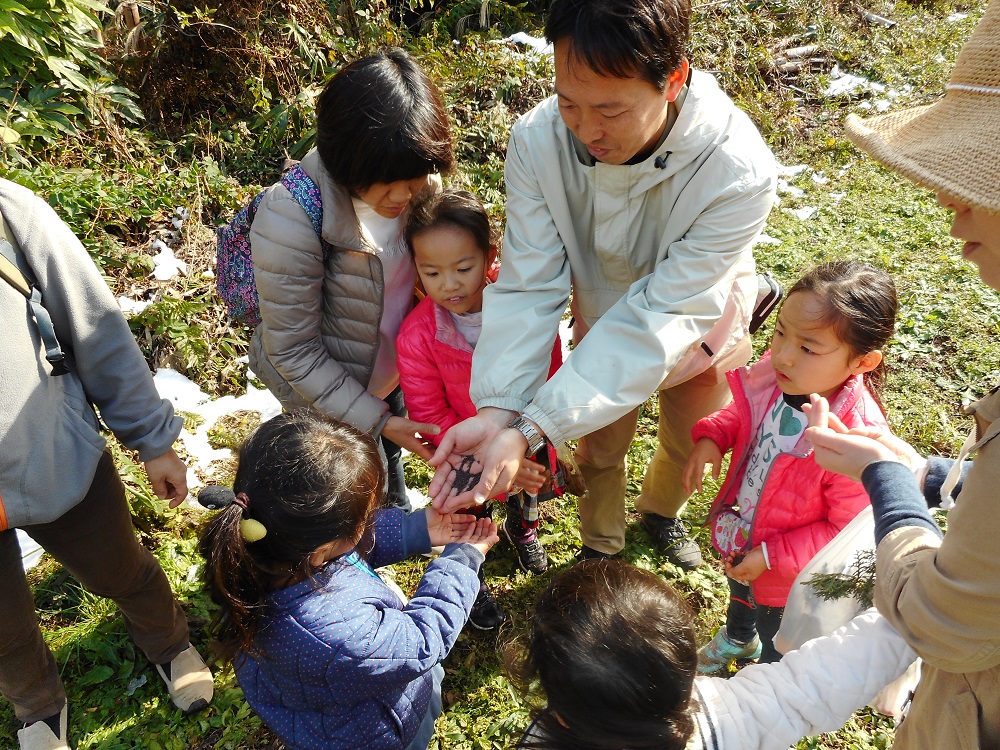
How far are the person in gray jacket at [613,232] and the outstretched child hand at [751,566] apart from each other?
0.63 meters

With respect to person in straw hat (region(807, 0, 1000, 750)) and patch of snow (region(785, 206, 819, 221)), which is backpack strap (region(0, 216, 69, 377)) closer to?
person in straw hat (region(807, 0, 1000, 750))

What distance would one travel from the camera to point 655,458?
3.17 meters

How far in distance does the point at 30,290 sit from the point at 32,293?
0.03ft

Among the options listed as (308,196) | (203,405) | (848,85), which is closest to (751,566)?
(308,196)

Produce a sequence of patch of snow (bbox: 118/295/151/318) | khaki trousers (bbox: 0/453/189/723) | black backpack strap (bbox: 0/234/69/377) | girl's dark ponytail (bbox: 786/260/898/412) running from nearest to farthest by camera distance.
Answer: black backpack strap (bbox: 0/234/69/377), girl's dark ponytail (bbox: 786/260/898/412), khaki trousers (bbox: 0/453/189/723), patch of snow (bbox: 118/295/151/318)

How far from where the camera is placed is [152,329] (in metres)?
4.14

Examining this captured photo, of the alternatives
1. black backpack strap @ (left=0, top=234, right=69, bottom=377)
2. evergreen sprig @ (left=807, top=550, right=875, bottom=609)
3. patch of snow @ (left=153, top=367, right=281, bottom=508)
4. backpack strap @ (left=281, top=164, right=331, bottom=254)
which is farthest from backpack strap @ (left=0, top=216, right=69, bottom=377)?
evergreen sprig @ (left=807, top=550, right=875, bottom=609)

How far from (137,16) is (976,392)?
6.21m

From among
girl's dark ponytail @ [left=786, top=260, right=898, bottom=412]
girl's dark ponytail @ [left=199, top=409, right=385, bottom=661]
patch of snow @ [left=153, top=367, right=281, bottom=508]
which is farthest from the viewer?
patch of snow @ [left=153, top=367, right=281, bottom=508]

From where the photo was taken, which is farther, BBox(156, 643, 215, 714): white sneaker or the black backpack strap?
BBox(156, 643, 215, 714): white sneaker

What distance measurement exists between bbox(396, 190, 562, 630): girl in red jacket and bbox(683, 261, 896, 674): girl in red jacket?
67 centimetres

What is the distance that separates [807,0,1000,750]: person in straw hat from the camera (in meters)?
1.18

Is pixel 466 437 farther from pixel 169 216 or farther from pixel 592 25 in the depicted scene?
pixel 169 216

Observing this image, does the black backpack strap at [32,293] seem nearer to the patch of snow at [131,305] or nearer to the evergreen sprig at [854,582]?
the evergreen sprig at [854,582]
